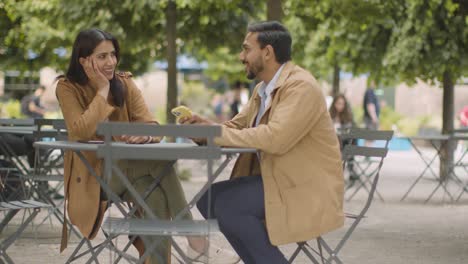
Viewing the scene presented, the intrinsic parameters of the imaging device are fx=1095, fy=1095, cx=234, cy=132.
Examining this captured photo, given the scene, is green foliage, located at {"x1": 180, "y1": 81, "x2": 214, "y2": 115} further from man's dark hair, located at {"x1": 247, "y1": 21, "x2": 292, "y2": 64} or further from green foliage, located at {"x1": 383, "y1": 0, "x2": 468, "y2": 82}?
man's dark hair, located at {"x1": 247, "y1": 21, "x2": 292, "y2": 64}

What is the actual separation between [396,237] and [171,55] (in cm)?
768

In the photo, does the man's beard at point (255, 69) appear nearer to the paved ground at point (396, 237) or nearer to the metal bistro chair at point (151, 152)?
the metal bistro chair at point (151, 152)

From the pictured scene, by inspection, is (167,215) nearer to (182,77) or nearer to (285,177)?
(285,177)

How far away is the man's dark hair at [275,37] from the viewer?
18.7ft

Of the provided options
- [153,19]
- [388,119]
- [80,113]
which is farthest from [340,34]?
[388,119]

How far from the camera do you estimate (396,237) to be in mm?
9695

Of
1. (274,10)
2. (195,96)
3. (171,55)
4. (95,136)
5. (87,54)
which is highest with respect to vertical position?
(87,54)

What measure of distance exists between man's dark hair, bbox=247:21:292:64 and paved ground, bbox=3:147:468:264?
2679 millimetres

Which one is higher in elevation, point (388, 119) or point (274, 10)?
point (274, 10)

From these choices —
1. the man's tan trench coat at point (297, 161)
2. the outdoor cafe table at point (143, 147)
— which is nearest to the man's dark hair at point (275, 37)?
the man's tan trench coat at point (297, 161)

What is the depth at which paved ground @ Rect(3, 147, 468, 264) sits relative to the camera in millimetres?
8289

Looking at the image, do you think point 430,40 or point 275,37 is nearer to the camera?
point 275,37

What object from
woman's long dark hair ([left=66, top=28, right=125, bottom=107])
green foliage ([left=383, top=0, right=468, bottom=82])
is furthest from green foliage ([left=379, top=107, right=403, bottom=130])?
woman's long dark hair ([left=66, top=28, right=125, bottom=107])

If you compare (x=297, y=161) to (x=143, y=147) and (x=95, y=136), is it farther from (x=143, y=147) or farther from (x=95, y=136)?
(x=95, y=136)
